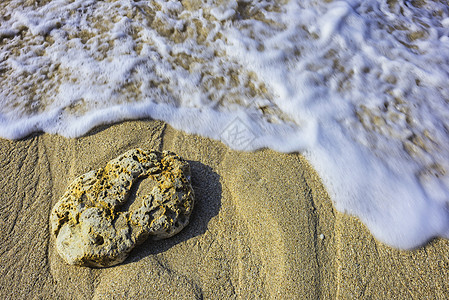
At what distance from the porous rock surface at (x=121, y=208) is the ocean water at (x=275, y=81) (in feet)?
1.74

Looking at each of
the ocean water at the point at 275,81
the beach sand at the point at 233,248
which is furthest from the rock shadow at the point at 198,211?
the ocean water at the point at 275,81

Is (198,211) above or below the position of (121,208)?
below

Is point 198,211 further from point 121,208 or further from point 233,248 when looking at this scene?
point 121,208

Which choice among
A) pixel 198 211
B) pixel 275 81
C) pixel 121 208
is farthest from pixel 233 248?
pixel 275 81

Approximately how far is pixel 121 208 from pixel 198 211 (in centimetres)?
46

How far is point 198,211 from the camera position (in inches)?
77.0

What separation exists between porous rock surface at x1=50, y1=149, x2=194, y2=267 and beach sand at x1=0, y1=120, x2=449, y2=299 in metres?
0.11

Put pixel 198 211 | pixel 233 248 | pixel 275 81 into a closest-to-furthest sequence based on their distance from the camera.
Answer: pixel 233 248 → pixel 198 211 → pixel 275 81

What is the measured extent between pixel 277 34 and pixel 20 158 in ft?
7.72

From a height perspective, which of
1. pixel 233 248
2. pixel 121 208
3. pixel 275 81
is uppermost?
pixel 275 81

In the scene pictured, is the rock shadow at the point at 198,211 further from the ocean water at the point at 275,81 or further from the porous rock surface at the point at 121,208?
the ocean water at the point at 275,81

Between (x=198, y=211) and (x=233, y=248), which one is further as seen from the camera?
(x=198, y=211)

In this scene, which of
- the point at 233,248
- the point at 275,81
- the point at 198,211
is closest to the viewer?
the point at 233,248

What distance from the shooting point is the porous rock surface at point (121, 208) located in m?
1.70
